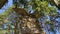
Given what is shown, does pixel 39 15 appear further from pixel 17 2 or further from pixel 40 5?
pixel 17 2

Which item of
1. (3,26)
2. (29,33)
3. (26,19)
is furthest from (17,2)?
(3,26)

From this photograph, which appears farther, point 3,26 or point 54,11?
point 3,26

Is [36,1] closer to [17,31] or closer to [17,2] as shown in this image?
[17,2]

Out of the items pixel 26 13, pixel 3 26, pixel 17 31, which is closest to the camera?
pixel 26 13

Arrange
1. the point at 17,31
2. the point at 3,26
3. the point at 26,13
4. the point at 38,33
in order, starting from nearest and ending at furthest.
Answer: the point at 38,33 → the point at 26,13 → the point at 17,31 → the point at 3,26

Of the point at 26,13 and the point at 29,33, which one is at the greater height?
the point at 26,13

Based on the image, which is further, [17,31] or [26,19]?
[17,31]

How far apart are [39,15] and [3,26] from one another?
2.21 m

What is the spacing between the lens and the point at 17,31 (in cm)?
523

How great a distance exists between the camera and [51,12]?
480 centimetres

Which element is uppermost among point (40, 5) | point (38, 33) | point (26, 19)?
point (40, 5)

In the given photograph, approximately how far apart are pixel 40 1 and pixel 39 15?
0.36 m

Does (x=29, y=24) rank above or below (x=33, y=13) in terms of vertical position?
below

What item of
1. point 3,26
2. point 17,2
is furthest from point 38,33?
point 3,26
